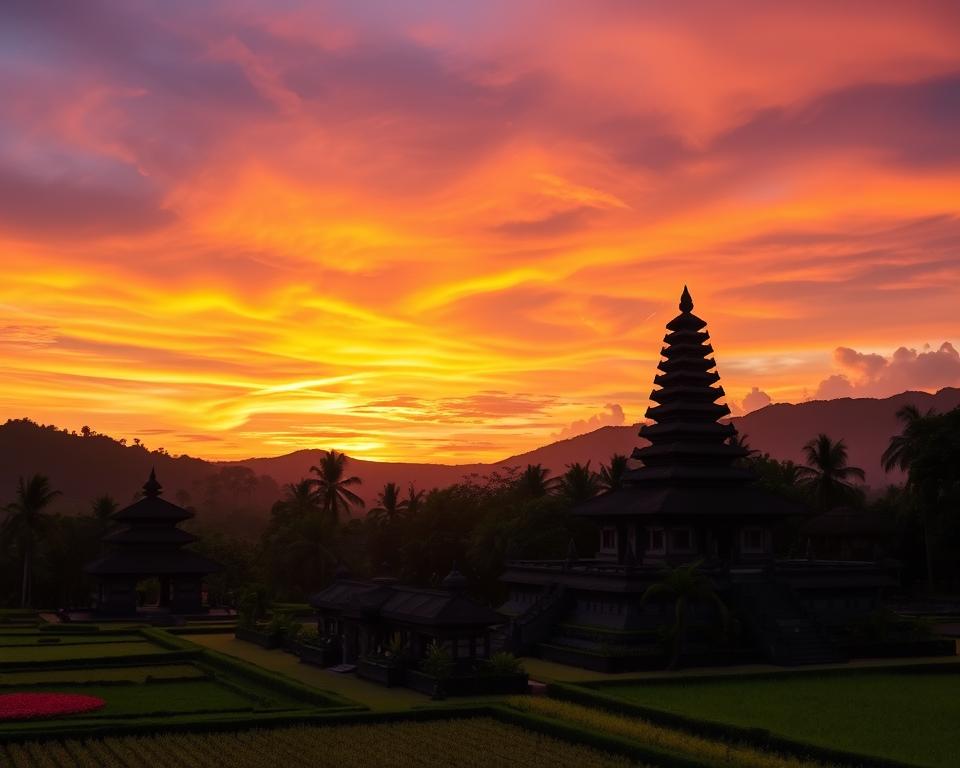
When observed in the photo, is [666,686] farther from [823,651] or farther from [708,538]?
[708,538]

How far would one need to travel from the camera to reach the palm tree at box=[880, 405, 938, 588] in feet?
243

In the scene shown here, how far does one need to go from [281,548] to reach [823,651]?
59.8m

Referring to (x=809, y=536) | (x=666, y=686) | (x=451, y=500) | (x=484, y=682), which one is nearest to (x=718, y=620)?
(x=666, y=686)

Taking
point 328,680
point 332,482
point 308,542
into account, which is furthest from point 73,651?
point 332,482

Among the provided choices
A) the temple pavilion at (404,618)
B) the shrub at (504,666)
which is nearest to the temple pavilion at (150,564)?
the temple pavilion at (404,618)

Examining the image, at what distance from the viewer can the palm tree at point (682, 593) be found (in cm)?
4959

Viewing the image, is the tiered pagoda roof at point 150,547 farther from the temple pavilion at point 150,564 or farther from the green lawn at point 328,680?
the green lawn at point 328,680

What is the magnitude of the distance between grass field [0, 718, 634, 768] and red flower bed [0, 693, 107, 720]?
521cm

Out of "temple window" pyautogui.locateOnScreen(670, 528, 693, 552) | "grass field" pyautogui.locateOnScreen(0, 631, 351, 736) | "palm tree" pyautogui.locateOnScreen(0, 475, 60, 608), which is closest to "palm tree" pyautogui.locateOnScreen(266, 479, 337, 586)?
"palm tree" pyautogui.locateOnScreen(0, 475, 60, 608)

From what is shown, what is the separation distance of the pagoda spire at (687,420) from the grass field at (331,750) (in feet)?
94.6

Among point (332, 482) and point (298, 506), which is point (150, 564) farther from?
point (332, 482)

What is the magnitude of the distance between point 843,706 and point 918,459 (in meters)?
36.3

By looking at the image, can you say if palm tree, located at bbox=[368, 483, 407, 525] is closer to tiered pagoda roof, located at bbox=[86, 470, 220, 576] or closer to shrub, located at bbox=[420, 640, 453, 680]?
tiered pagoda roof, located at bbox=[86, 470, 220, 576]

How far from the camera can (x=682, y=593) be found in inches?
1999
